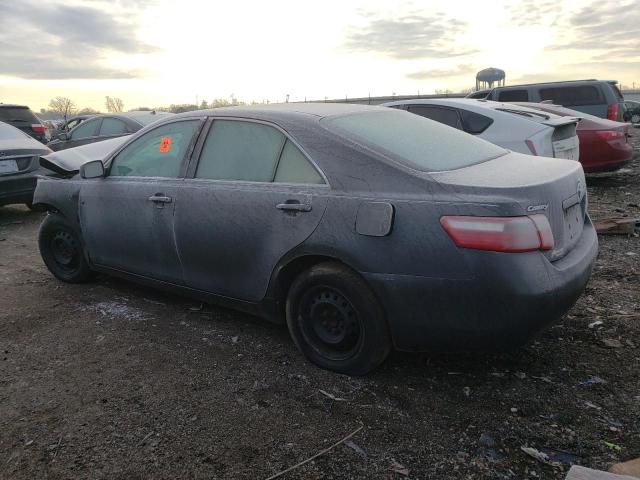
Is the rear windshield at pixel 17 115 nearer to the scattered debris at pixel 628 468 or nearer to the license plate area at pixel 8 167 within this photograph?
the license plate area at pixel 8 167

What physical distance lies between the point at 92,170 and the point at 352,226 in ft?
8.17

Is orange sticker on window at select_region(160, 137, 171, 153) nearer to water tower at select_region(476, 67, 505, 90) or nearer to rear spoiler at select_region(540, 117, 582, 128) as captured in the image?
rear spoiler at select_region(540, 117, 582, 128)

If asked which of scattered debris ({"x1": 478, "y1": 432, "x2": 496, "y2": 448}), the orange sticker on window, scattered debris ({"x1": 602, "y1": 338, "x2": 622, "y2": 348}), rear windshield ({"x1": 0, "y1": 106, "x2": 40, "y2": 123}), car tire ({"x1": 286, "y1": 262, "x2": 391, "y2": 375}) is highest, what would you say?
rear windshield ({"x1": 0, "y1": 106, "x2": 40, "y2": 123})

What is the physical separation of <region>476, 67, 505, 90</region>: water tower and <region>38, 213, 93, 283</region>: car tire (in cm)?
3489

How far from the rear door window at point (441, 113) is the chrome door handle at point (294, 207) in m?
4.57

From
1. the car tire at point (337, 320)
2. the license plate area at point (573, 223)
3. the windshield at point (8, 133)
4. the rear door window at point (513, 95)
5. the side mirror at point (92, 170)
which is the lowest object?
the car tire at point (337, 320)

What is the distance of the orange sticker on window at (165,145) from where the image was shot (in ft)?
13.0

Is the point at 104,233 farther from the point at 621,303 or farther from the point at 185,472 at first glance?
the point at 621,303

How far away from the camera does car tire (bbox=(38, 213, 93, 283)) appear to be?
4.75m

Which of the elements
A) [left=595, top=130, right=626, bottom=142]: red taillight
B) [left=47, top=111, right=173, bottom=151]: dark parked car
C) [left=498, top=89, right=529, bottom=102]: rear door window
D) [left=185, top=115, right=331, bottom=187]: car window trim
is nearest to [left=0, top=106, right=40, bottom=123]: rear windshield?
[left=47, top=111, right=173, bottom=151]: dark parked car

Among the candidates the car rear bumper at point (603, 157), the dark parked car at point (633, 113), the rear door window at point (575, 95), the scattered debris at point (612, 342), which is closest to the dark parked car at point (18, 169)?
the scattered debris at point (612, 342)

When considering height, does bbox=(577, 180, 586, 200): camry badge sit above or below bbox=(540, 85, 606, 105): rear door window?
below

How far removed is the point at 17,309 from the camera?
440cm

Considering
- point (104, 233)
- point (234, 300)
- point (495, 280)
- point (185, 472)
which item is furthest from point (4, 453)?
point (495, 280)
